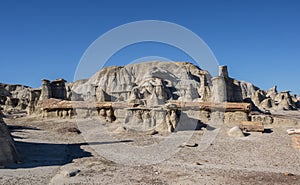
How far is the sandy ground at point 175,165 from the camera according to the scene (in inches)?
331

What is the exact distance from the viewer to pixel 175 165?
34.1 ft

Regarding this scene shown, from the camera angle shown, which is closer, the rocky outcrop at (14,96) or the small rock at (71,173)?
the small rock at (71,173)

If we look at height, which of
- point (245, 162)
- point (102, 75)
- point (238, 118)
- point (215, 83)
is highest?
point (102, 75)

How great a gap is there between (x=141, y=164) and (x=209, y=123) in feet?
36.2

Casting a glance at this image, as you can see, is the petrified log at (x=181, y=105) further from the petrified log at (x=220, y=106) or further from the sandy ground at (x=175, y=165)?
the sandy ground at (x=175, y=165)

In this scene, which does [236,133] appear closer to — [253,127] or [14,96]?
[253,127]

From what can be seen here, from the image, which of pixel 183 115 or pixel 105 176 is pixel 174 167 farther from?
pixel 183 115

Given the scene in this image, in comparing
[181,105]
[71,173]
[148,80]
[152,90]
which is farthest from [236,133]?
[148,80]

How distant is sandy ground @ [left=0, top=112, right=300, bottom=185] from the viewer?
8406 mm

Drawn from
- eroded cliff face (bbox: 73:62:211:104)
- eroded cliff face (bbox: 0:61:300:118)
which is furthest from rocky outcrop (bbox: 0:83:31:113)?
eroded cliff face (bbox: 73:62:211:104)

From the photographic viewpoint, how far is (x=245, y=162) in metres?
11.0

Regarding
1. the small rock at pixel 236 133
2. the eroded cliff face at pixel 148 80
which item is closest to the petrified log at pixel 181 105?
the small rock at pixel 236 133

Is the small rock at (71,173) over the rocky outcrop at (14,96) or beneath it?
beneath

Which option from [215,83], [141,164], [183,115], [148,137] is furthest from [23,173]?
[215,83]
